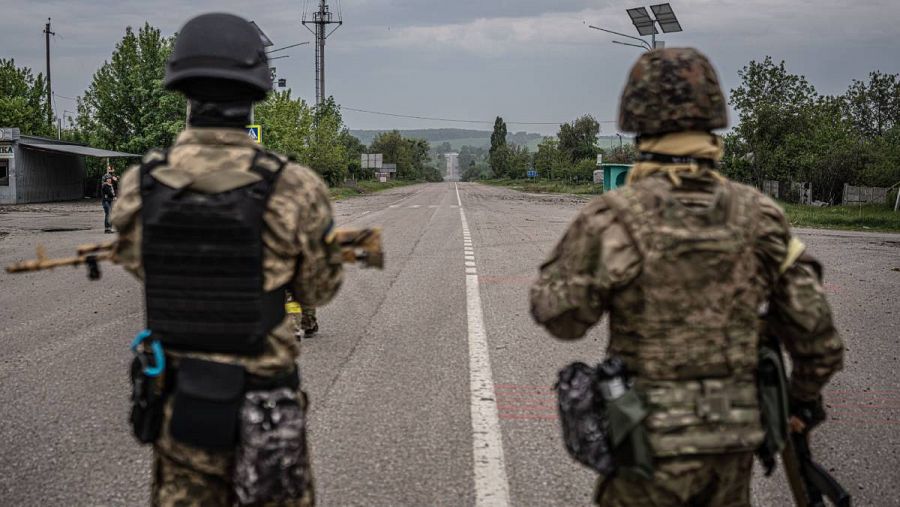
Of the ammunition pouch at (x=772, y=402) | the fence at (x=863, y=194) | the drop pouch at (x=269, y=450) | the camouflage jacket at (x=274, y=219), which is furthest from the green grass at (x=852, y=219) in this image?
the drop pouch at (x=269, y=450)

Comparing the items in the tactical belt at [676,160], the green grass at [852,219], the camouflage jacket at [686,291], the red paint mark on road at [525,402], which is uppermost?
the tactical belt at [676,160]

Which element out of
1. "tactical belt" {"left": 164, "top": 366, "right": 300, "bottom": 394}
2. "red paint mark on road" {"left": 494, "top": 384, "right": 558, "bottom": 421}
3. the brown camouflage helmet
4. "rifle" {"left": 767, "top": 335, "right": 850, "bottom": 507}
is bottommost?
"red paint mark on road" {"left": 494, "top": 384, "right": 558, "bottom": 421}

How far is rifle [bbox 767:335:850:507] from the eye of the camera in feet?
9.71

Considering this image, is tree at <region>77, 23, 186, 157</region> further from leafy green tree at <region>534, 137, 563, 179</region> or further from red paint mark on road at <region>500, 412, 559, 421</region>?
leafy green tree at <region>534, 137, 563, 179</region>

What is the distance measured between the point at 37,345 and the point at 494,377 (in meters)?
4.39

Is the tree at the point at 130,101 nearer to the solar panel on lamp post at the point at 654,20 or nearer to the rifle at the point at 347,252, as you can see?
the solar panel on lamp post at the point at 654,20

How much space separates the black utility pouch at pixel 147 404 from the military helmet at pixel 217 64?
0.90 metres

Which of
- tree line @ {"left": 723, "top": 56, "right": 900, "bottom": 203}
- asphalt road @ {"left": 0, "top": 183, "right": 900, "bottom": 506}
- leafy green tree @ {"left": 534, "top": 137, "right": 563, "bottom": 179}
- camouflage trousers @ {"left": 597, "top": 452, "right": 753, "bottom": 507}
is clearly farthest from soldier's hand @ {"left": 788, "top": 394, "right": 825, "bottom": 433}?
Answer: leafy green tree @ {"left": 534, "top": 137, "right": 563, "bottom": 179}

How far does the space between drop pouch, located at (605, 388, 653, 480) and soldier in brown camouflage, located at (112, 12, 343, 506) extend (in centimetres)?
97

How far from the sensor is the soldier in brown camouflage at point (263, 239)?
2.70 m

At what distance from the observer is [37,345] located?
815cm

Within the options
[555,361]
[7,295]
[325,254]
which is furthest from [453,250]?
[325,254]

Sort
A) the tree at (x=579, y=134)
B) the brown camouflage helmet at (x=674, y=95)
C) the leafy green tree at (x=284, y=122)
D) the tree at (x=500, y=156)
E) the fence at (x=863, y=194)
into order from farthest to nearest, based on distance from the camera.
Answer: the tree at (x=500, y=156) < the tree at (x=579, y=134) < the leafy green tree at (x=284, y=122) < the fence at (x=863, y=194) < the brown camouflage helmet at (x=674, y=95)

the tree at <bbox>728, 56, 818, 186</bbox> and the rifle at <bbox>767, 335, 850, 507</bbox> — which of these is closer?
the rifle at <bbox>767, 335, 850, 507</bbox>
